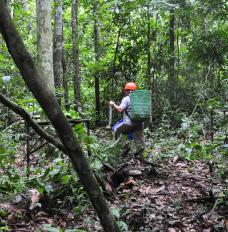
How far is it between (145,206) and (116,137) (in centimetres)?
356

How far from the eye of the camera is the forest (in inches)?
86.8

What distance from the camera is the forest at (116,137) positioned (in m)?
2.21

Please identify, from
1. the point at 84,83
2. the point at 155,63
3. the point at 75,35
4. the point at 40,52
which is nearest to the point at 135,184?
the point at 40,52

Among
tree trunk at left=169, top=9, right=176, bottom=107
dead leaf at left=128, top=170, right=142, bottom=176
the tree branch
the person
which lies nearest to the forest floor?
dead leaf at left=128, top=170, right=142, bottom=176

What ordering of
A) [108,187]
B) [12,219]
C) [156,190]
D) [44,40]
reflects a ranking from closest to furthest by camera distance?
[12,219] → [108,187] → [156,190] → [44,40]

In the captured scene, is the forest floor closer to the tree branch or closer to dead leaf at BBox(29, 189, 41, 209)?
dead leaf at BBox(29, 189, 41, 209)

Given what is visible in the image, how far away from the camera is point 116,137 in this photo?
25.2ft

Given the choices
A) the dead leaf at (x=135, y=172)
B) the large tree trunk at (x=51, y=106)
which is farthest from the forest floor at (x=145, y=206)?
the large tree trunk at (x=51, y=106)

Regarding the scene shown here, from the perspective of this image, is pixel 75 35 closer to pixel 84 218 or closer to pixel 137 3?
pixel 137 3

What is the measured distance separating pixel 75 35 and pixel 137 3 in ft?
6.74

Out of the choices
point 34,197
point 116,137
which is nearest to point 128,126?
point 116,137

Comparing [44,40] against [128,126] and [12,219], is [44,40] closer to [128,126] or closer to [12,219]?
[128,126]

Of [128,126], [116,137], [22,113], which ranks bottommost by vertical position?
[116,137]

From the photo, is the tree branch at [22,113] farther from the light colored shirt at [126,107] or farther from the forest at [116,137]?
the light colored shirt at [126,107]
